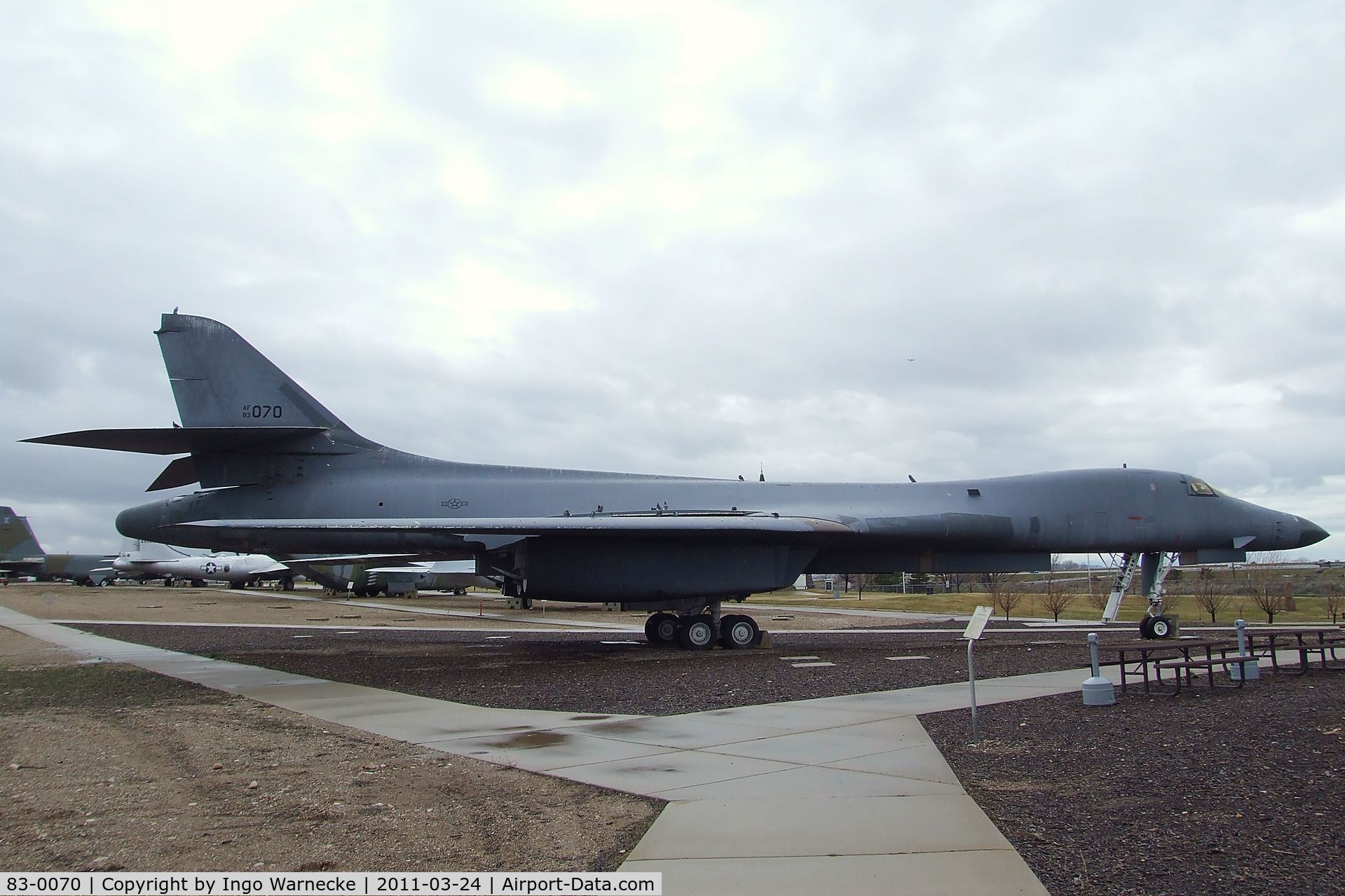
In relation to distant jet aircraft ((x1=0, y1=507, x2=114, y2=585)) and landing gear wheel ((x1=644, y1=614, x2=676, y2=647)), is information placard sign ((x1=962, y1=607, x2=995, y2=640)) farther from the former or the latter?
distant jet aircraft ((x1=0, y1=507, x2=114, y2=585))

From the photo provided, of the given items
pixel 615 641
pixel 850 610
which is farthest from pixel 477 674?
pixel 850 610

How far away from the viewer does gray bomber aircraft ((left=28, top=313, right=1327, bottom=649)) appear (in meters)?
14.8

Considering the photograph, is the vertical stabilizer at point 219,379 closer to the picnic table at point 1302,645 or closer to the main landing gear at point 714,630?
the main landing gear at point 714,630

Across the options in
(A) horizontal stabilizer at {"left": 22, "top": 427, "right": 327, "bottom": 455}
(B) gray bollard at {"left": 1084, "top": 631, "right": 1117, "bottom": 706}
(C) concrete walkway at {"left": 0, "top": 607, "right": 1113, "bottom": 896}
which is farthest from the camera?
(A) horizontal stabilizer at {"left": 22, "top": 427, "right": 327, "bottom": 455}

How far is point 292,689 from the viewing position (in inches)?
420

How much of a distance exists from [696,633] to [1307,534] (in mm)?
12325

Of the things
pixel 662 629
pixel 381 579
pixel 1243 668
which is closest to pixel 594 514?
pixel 662 629

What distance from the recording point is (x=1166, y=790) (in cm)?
535

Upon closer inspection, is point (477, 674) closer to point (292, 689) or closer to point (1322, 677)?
point (292, 689)

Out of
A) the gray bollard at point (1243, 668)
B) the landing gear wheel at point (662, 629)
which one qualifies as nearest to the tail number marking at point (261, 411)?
the landing gear wheel at point (662, 629)

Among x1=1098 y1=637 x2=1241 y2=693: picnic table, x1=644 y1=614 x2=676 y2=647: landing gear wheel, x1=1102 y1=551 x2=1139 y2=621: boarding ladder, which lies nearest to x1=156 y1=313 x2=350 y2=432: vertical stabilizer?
x1=644 y1=614 x2=676 y2=647: landing gear wheel

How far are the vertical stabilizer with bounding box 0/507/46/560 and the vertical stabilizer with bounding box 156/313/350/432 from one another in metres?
76.6

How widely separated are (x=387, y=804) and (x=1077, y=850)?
12.0 ft

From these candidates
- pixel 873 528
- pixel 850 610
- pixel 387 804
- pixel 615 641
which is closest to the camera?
pixel 387 804
